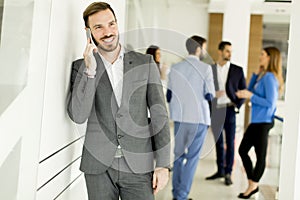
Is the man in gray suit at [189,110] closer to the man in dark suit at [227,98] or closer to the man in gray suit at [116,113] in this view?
the man in dark suit at [227,98]

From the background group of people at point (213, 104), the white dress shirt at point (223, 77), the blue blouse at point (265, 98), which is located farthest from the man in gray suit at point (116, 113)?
the white dress shirt at point (223, 77)

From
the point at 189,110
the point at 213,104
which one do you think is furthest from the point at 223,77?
the point at 189,110

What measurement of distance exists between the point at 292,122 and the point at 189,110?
3.64ft

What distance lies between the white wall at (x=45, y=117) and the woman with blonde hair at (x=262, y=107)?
185 centimetres

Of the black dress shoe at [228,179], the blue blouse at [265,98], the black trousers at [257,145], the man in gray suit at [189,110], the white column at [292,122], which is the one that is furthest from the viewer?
the black dress shoe at [228,179]

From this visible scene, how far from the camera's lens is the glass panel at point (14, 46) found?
1.38 m

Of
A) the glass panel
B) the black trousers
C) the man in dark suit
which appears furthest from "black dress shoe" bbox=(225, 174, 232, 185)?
the glass panel

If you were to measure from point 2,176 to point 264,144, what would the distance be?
8.12 feet

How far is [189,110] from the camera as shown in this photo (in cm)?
306

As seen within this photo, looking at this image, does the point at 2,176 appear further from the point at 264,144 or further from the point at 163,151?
the point at 264,144

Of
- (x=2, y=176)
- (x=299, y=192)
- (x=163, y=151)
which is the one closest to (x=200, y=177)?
(x=299, y=192)

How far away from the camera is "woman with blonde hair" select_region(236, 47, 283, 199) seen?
3.33 m

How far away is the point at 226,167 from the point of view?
395cm

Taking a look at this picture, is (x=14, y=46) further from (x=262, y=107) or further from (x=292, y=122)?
(x=262, y=107)
